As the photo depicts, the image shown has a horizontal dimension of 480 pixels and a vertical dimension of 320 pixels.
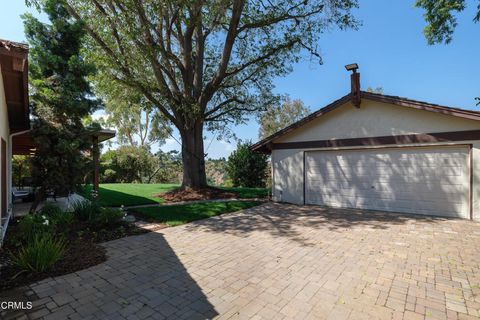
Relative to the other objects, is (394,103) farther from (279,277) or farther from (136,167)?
(136,167)

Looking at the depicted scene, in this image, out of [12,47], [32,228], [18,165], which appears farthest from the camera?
[18,165]

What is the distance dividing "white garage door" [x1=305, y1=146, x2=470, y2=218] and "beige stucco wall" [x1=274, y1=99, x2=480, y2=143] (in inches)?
26.3

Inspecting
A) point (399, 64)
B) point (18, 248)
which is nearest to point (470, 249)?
point (18, 248)

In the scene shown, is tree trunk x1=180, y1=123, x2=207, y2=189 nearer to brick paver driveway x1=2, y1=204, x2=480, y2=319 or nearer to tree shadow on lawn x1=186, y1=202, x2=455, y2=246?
tree shadow on lawn x1=186, y1=202, x2=455, y2=246

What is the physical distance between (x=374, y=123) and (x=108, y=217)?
922 centimetres

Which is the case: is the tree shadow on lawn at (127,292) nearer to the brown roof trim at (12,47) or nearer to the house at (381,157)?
the brown roof trim at (12,47)

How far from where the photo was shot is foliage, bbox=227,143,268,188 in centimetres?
1793

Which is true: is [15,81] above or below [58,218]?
above

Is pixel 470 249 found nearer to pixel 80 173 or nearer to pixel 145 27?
pixel 80 173

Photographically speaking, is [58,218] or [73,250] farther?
[58,218]

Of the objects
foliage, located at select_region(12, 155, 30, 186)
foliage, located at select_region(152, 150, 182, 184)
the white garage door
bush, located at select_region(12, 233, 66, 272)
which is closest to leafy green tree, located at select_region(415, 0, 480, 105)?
the white garage door

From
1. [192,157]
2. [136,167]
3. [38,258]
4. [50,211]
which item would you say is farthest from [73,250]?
[136,167]

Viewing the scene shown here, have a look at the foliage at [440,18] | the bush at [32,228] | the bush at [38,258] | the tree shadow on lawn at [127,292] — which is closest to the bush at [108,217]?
the bush at [32,228]

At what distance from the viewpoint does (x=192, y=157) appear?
13.4 m
